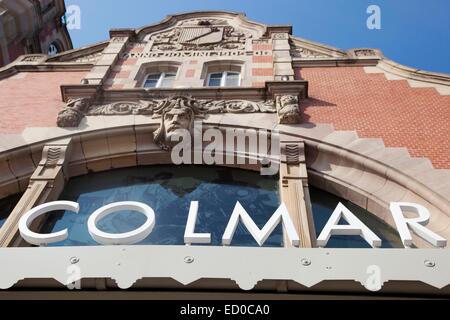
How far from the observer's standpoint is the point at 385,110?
9.68m

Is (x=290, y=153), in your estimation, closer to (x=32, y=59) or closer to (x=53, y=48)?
(x=32, y=59)

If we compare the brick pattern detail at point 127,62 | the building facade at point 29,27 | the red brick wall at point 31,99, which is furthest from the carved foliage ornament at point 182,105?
the building facade at point 29,27

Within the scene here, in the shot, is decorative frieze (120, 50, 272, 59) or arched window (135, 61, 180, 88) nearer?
arched window (135, 61, 180, 88)

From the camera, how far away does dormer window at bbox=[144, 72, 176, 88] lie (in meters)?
12.2

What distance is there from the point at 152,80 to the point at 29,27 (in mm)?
10048

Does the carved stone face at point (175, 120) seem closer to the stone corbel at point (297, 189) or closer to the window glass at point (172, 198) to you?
the window glass at point (172, 198)

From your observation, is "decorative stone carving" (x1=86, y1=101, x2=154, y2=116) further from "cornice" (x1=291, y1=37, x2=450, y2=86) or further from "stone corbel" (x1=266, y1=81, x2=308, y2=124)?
"cornice" (x1=291, y1=37, x2=450, y2=86)

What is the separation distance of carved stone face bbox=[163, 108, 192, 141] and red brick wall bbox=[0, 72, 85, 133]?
8.15 ft

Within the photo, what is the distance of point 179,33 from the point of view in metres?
14.9

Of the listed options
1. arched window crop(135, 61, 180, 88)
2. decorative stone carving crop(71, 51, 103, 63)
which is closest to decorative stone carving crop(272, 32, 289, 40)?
arched window crop(135, 61, 180, 88)

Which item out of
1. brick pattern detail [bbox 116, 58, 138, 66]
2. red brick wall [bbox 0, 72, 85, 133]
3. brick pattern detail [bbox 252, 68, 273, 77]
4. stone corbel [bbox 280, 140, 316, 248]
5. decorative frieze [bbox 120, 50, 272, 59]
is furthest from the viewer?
decorative frieze [bbox 120, 50, 272, 59]

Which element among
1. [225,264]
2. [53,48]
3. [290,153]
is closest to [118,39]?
[290,153]

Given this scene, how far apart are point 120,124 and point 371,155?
16.9ft
